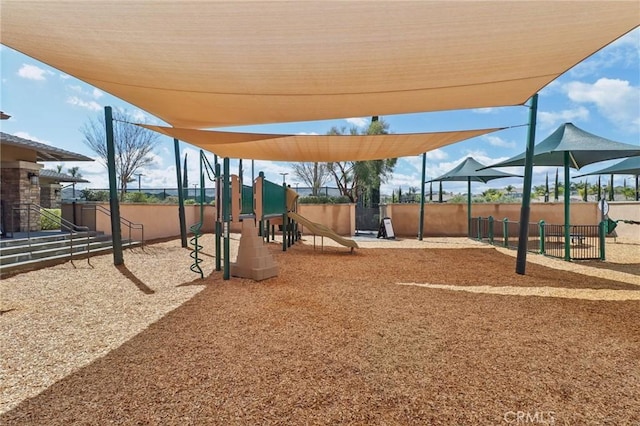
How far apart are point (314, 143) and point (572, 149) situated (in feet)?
17.1

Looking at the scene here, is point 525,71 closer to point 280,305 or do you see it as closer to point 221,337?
point 280,305

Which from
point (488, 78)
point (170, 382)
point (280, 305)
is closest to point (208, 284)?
point (280, 305)

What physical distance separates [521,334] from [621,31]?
279cm

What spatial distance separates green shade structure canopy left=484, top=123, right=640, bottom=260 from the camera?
656 cm

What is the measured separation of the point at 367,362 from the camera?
2.28 metres

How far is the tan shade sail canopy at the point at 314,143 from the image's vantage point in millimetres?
5875

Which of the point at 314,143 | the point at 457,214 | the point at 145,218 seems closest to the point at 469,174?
the point at 457,214

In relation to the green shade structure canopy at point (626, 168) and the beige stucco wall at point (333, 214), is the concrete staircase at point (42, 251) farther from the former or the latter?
the green shade structure canopy at point (626, 168)

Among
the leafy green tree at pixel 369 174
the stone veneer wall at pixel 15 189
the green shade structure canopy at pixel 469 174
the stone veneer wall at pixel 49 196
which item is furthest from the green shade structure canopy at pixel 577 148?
the stone veneer wall at pixel 49 196

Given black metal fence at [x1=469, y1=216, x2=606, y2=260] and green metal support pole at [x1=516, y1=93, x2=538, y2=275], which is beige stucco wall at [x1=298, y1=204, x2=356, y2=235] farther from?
green metal support pole at [x1=516, y1=93, x2=538, y2=275]

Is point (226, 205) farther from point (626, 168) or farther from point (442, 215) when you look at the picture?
point (626, 168)

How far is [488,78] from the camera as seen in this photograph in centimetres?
390

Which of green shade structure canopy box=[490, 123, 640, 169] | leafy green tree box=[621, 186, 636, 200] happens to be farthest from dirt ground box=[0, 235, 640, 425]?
leafy green tree box=[621, 186, 636, 200]

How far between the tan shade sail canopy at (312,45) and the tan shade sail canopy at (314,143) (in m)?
1.27
